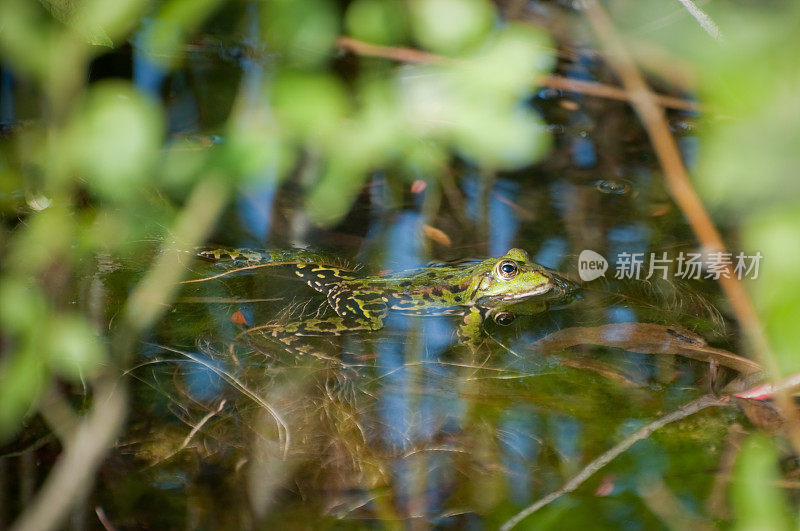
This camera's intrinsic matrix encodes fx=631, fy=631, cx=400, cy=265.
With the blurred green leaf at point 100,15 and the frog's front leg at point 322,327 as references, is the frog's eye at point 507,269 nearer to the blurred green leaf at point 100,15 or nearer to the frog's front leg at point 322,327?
the frog's front leg at point 322,327

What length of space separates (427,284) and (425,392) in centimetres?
85

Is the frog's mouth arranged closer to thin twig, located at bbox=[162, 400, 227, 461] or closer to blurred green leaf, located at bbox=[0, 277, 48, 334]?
thin twig, located at bbox=[162, 400, 227, 461]

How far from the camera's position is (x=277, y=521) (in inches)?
73.8

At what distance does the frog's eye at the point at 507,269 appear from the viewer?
3.08 m

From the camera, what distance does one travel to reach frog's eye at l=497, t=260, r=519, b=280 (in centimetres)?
308

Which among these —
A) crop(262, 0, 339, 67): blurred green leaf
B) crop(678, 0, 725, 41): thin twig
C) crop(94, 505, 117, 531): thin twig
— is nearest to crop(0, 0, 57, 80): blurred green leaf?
crop(262, 0, 339, 67): blurred green leaf

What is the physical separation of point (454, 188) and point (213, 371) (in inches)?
75.0

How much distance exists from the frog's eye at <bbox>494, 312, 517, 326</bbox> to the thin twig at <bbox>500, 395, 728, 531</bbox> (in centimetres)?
92

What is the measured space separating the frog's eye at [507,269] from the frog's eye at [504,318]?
190mm

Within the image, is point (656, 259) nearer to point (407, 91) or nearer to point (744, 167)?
point (407, 91)

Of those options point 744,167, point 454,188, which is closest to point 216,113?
point 454,188

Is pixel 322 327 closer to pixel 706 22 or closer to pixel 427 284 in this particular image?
pixel 427 284

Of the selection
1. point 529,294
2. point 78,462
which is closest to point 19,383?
point 78,462

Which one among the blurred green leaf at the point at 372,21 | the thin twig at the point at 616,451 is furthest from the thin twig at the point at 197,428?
the blurred green leaf at the point at 372,21
